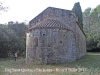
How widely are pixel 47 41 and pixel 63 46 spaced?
1802mm

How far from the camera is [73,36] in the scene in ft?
58.4

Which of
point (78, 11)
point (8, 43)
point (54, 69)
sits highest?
point (78, 11)

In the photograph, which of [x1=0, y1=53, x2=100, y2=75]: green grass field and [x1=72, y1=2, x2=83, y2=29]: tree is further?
[x1=72, y1=2, x2=83, y2=29]: tree

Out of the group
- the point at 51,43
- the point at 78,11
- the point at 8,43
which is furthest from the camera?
the point at 78,11

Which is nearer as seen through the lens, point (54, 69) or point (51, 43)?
point (54, 69)

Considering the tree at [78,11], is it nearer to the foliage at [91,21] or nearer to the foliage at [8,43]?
the foliage at [91,21]

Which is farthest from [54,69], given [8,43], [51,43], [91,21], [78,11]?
[91,21]

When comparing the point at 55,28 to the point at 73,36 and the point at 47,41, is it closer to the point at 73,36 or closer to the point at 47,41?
the point at 47,41

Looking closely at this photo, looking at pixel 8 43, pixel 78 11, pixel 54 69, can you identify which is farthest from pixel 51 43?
pixel 78 11

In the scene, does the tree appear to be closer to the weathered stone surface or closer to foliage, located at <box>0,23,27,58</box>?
foliage, located at <box>0,23,27,58</box>

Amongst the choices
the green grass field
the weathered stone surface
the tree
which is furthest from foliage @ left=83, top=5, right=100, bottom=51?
the green grass field

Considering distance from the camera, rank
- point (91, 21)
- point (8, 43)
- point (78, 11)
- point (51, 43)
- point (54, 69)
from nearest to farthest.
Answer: point (54, 69) → point (51, 43) → point (8, 43) → point (78, 11) → point (91, 21)

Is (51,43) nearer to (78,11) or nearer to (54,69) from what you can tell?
(54,69)

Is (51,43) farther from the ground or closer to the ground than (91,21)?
closer to the ground
